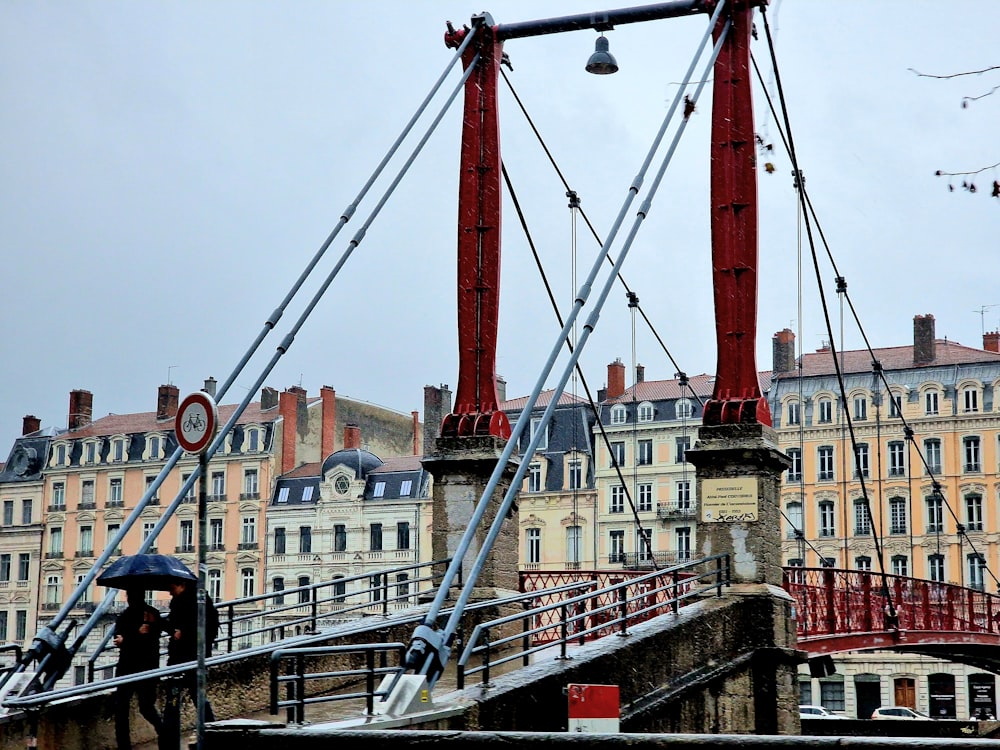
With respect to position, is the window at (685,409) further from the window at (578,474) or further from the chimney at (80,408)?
the chimney at (80,408)

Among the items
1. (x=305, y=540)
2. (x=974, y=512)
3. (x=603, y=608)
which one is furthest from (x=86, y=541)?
(x=603, y=608)

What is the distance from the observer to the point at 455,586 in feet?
56.0

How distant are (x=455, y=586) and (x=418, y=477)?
4426 cm

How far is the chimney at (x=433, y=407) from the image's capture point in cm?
5866

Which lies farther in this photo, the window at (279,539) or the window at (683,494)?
the window at (279,539)

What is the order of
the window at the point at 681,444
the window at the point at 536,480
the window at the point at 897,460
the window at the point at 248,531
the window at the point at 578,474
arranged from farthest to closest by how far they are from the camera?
the window at the point at 248,531 → the window at the point at 536,480 → the window at the point at 578,474 → the window at the point at 681,444 → the window at the point at 897,460

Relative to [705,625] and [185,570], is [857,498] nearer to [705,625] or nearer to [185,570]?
[705,625]

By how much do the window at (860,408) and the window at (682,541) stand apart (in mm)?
7274

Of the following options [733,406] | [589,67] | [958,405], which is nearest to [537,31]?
[589,67]

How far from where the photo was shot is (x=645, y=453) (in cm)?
5747

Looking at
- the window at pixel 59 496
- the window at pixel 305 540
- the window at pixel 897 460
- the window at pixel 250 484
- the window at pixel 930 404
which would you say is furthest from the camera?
the window at pixel 59 496

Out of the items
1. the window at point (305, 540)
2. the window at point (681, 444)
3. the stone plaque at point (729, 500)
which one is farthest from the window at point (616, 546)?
the stone plaque at point (729, 500)

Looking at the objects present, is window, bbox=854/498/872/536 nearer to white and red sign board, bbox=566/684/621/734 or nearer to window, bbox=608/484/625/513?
window, bbox=608/484/625/513

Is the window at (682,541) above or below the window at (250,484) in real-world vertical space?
below
